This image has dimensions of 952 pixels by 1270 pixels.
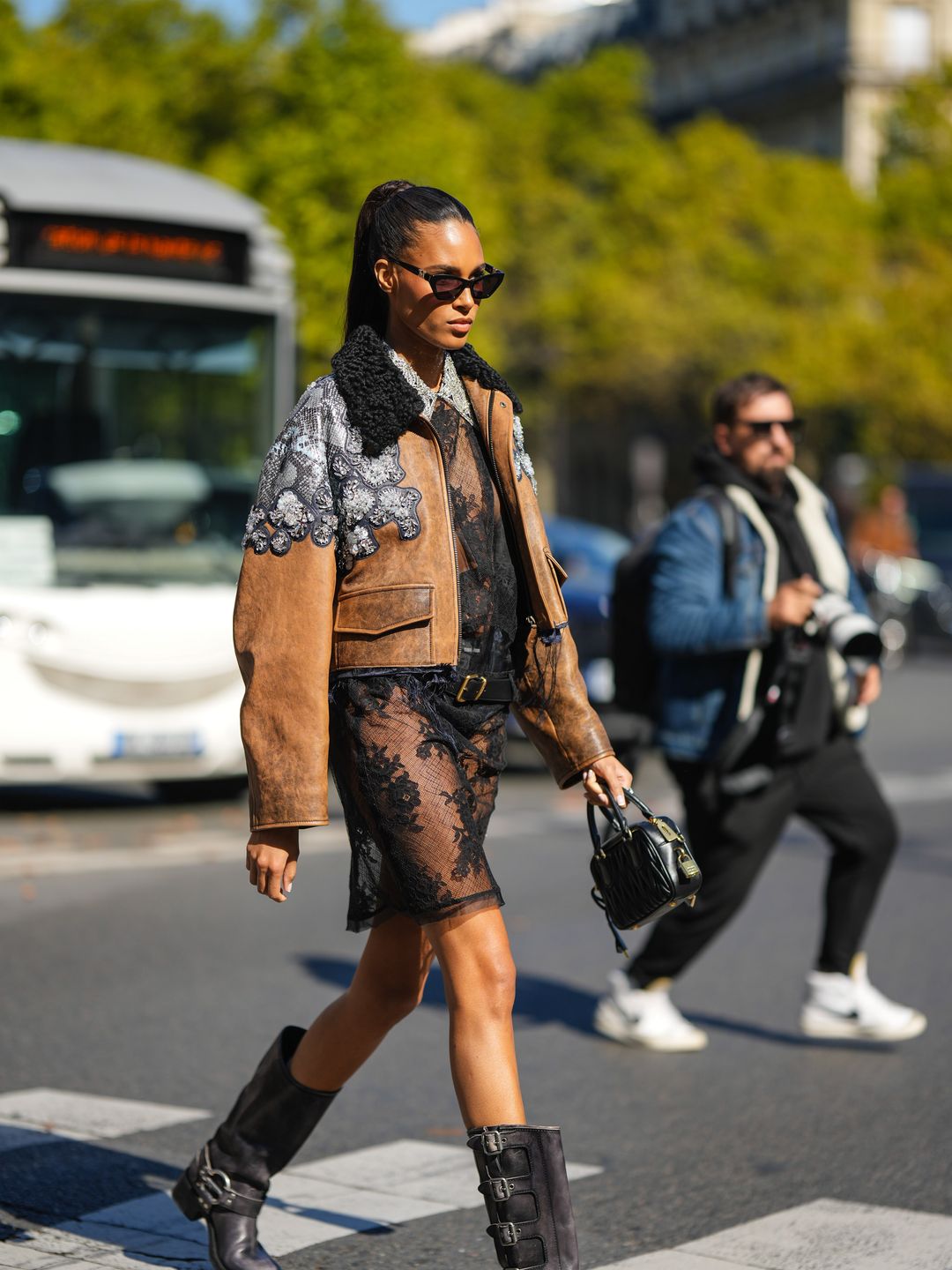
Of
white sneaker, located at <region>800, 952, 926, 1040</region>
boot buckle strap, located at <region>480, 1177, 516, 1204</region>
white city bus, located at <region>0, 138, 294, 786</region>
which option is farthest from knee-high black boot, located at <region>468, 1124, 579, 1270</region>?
white city bus, located at <region>0, 138, 294, 786</region>

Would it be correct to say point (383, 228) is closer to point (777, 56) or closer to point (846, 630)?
point (846, 630)

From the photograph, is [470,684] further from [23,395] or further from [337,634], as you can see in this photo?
[23,395]

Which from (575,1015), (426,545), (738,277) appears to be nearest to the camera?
(426,545)

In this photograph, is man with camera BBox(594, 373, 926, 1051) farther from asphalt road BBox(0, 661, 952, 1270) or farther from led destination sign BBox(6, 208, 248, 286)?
led destination sign BBox(6, 208, 248, 286)

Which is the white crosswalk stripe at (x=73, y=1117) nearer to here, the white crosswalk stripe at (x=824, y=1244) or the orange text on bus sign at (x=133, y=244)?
the white crosswalk stripe at (x=824, y=1244)

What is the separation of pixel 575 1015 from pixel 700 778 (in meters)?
1.01

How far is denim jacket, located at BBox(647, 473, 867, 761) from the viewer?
6004mm

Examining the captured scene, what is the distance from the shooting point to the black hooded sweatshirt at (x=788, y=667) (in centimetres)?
604

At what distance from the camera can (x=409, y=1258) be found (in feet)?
13.8

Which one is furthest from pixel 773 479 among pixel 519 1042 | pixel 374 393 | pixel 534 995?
pixel 374 393

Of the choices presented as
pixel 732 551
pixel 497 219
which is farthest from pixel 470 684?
pixel 497 219

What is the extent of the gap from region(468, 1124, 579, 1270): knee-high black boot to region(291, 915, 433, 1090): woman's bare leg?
15.2 inches

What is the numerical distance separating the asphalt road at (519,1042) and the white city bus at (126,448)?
610 millimetres

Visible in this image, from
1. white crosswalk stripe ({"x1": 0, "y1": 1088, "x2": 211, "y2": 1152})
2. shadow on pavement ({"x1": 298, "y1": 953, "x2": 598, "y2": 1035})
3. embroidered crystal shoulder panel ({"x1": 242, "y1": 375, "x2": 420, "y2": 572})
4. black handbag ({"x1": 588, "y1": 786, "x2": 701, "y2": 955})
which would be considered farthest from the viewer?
shadow on pavement ({"x1": 298, "y1": 953, "x2": 598, "y2": 1035})
